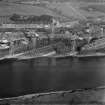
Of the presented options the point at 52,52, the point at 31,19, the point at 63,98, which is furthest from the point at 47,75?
the point at 31,19

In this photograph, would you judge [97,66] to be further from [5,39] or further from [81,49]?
[5,39]

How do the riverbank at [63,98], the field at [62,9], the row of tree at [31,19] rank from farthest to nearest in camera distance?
the field at [62,9] → the row of tree at [31,19] → the riverbank at [63,98]

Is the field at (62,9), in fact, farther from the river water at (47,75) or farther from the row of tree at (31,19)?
the river water at (47,75)

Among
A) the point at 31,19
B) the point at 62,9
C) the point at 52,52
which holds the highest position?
the point at 62,9

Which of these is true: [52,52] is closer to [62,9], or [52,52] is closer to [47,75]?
[47,75]

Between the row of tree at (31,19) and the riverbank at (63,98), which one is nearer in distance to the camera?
the riverbank at (63,98)

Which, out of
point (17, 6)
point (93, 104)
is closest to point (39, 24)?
point (17, 6)

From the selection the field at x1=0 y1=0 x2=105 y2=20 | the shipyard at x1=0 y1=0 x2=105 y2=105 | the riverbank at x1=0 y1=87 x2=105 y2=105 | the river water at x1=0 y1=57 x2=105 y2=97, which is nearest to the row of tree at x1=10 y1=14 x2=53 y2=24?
the shipyard at x1=0 y1=0 x2=105 y2=105

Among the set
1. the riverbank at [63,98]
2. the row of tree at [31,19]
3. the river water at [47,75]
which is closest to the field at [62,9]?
the row of tree at [31,19]
